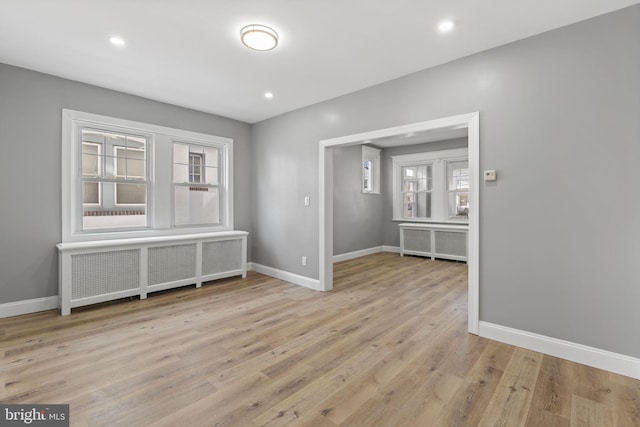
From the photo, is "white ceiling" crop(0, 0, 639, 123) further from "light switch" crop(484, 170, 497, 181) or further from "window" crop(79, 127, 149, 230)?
"light switch" crop(484, 170, 497, 181)

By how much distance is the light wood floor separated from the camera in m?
1.72

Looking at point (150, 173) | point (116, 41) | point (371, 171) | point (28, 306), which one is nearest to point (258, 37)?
point (116, 41)

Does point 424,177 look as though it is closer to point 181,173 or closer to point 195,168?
point 195,168

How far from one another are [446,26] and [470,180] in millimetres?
1370

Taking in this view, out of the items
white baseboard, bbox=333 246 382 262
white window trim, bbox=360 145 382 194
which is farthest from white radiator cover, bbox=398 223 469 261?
white window trim, bbox=360 145 382 194

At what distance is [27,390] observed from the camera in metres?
1.91

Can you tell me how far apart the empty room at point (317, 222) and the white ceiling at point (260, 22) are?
25mm

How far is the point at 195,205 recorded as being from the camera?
190 inches

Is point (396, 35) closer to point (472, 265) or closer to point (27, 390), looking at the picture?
point (472, 265)

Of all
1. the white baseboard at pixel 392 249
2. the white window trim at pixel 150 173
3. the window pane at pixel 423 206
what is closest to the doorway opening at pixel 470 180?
the white window trim at pixel 150 173

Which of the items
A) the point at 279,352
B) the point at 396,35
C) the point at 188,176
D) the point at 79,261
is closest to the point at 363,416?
the point at 279,352

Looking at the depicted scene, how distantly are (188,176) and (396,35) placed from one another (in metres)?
3.73

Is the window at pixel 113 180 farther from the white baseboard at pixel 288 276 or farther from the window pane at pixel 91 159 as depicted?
the white baseboard at pixel 288 276

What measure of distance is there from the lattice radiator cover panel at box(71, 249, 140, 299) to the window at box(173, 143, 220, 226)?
1.03 metres
